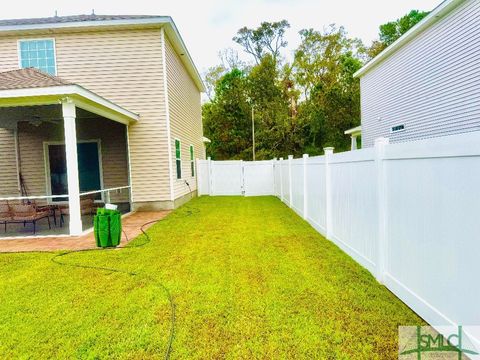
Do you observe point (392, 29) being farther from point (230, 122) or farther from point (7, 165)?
point (7, 165)

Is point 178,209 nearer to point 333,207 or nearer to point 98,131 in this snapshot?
point 98,131

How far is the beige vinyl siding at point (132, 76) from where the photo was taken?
10.4 m

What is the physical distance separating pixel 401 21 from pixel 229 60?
16859 millimetres

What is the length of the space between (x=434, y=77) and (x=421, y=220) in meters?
9.80

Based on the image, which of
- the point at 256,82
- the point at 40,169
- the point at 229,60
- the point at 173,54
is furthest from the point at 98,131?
the point at 229,60

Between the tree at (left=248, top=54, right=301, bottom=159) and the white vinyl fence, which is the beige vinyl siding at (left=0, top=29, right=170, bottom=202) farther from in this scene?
the tree at (left=248, top=54, right=301, bottom=159)

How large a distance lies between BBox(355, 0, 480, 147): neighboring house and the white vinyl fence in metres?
6.59

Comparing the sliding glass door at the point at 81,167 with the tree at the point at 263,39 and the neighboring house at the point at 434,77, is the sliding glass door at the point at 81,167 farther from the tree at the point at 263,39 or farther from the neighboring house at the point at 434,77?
the tree at the point at 263,39

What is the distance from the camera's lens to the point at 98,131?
1127cm

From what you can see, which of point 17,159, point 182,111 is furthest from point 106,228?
point 182,111

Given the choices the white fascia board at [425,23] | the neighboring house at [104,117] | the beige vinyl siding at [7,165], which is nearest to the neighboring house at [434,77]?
the white fascia board at [425,23]

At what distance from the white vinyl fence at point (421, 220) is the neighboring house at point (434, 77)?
6591 mm

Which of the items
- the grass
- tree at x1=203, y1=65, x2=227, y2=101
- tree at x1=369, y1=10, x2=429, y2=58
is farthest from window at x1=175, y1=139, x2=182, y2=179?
tree at x1=369, y1=10, x2=429, y2=58

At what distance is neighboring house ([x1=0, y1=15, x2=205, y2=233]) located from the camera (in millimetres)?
10305
